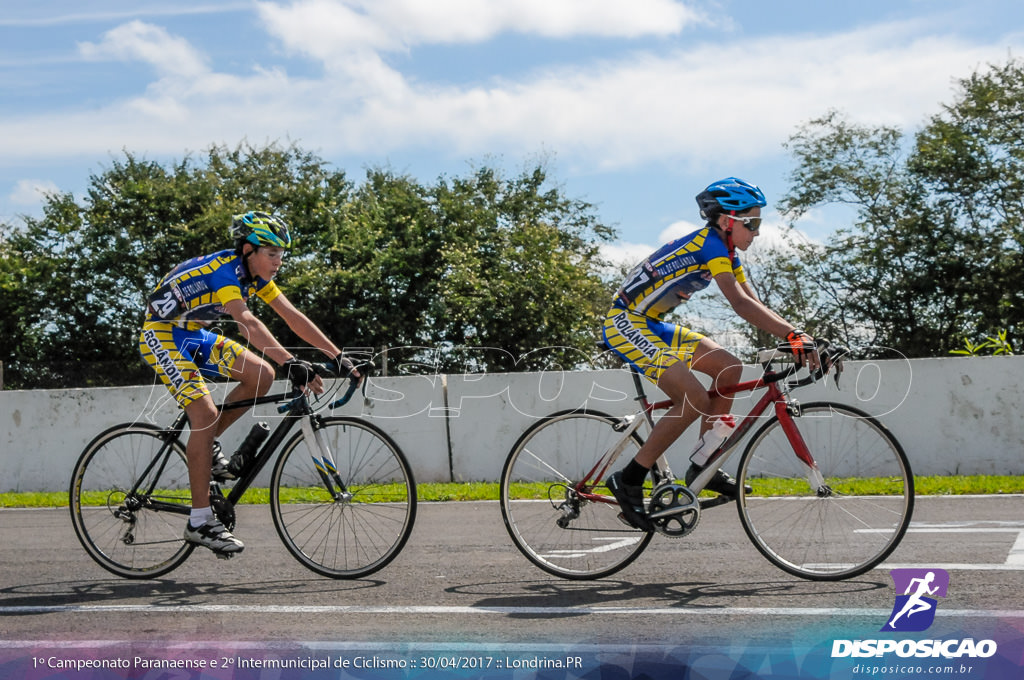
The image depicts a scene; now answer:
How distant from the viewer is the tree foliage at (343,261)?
2467 cm

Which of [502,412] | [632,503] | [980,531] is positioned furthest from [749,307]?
[502,412]

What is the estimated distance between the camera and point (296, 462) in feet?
19.7

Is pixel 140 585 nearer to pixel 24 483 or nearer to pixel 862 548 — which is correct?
pixel 862 548

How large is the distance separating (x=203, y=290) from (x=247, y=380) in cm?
60

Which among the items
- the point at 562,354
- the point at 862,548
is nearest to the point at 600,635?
the point at 862,548

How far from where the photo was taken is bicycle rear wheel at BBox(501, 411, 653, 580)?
228 inches

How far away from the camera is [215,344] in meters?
6.30

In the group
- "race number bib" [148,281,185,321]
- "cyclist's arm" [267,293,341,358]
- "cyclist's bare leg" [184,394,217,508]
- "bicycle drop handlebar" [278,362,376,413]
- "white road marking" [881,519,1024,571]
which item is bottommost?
"white road marking" [881,519,1024,571]

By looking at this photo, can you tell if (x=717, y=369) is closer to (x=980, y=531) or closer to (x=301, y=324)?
(x=301, y=324)

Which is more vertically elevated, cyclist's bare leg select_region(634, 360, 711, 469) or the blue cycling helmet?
the blue cycling helmet

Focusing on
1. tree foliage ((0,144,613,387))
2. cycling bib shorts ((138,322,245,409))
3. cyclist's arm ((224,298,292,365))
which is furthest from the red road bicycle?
tree foliage ((0,144,613,387))

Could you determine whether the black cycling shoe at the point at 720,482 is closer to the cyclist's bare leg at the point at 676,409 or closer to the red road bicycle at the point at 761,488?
the red road bicycle at the point at 761,488

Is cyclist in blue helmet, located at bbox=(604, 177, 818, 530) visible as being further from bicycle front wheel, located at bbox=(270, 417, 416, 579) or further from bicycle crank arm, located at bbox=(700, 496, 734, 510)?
bicycle front wheel, located at bbox=(270, 417, 416, 579)

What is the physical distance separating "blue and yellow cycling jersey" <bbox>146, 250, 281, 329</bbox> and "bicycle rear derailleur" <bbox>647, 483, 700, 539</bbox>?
8.30 ft
